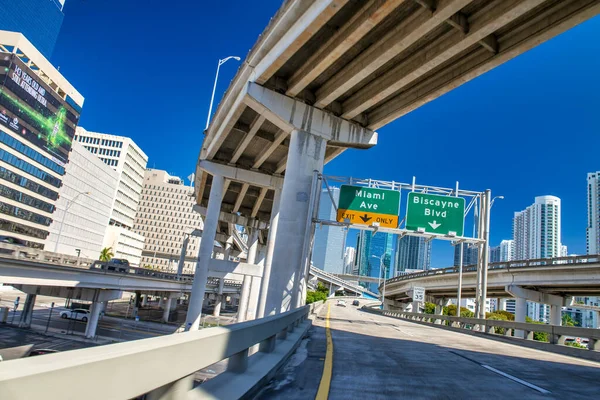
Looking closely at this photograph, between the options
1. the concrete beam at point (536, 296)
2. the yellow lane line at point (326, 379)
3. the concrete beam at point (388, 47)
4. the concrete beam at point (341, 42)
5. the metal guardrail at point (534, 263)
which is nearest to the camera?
the yellow lane line at point (326, 379)

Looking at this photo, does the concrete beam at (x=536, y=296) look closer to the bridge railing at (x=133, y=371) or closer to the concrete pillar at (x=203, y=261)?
the concrete pillar at (x=203, y=261)

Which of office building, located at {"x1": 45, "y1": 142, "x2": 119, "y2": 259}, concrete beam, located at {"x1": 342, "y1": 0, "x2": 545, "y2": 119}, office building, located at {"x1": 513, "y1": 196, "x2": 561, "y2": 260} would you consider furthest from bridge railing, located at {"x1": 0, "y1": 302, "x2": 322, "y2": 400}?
office building, located at {"x1": 513, "y1": 196, "x2": 561, "y2": 260}

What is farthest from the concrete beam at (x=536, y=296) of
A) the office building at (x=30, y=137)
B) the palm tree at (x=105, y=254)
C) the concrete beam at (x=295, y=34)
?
the palm tree at (x=105, y=254)

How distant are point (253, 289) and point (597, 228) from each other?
393 feet

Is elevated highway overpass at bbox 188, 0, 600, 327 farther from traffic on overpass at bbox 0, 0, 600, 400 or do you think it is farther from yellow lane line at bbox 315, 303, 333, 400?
yellow lane line at bbox 315, 303, 333, 400

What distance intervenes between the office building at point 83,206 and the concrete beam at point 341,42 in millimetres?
93202

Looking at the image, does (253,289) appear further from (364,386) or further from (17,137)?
(17,137)

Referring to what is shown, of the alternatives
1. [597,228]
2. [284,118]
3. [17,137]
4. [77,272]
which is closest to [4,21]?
[17,137]

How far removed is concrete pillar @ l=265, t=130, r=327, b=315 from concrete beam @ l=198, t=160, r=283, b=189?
13.4 m

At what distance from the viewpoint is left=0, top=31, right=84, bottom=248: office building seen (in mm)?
75688

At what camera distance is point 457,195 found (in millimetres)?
19234

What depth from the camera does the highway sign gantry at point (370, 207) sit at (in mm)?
18109

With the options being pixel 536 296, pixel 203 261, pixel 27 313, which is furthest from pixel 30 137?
pixel 536 296

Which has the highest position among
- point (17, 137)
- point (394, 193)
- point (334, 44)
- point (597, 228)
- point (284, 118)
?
point (597, 228)
